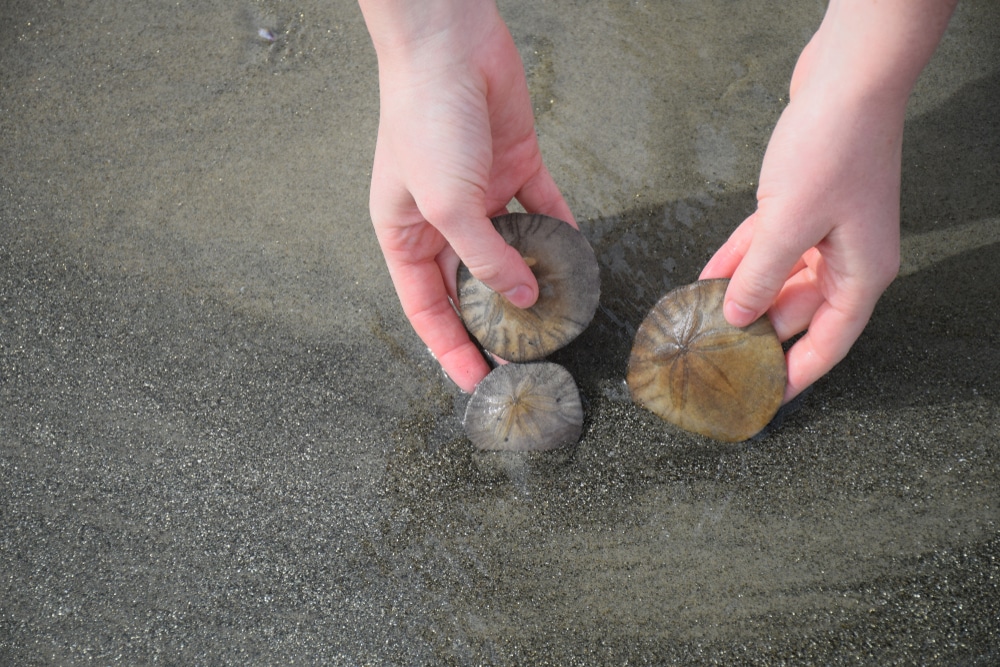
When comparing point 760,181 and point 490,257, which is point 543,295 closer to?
point 490,257

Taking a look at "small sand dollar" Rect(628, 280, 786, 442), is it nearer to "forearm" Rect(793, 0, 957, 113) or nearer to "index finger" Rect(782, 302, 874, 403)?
"index finger" Rect(782, 302, 874, 403)

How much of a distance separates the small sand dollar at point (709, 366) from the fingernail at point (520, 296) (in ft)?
1.21

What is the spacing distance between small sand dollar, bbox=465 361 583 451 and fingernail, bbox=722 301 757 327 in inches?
18.9

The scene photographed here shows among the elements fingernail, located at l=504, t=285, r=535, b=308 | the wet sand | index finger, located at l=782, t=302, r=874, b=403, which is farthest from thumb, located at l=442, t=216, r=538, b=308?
index finger, located at l=782, t=302, r=874, b=403

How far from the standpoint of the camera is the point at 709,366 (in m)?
2.01

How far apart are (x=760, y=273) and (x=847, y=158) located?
0.32 metres

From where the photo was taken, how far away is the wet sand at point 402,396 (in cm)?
197

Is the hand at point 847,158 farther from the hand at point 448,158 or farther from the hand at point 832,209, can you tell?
the hand at point 448,158

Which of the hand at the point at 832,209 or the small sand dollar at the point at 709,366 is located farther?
the small sand dollar at the point at 709,366

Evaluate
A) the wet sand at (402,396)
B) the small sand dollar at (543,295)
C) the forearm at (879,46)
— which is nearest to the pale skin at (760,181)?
the forearm at (879,46)

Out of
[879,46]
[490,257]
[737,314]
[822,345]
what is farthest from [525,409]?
[879,46]

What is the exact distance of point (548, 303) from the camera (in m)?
2.06

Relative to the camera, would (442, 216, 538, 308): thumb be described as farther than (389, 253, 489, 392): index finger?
No

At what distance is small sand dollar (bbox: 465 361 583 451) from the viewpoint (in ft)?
6.75
